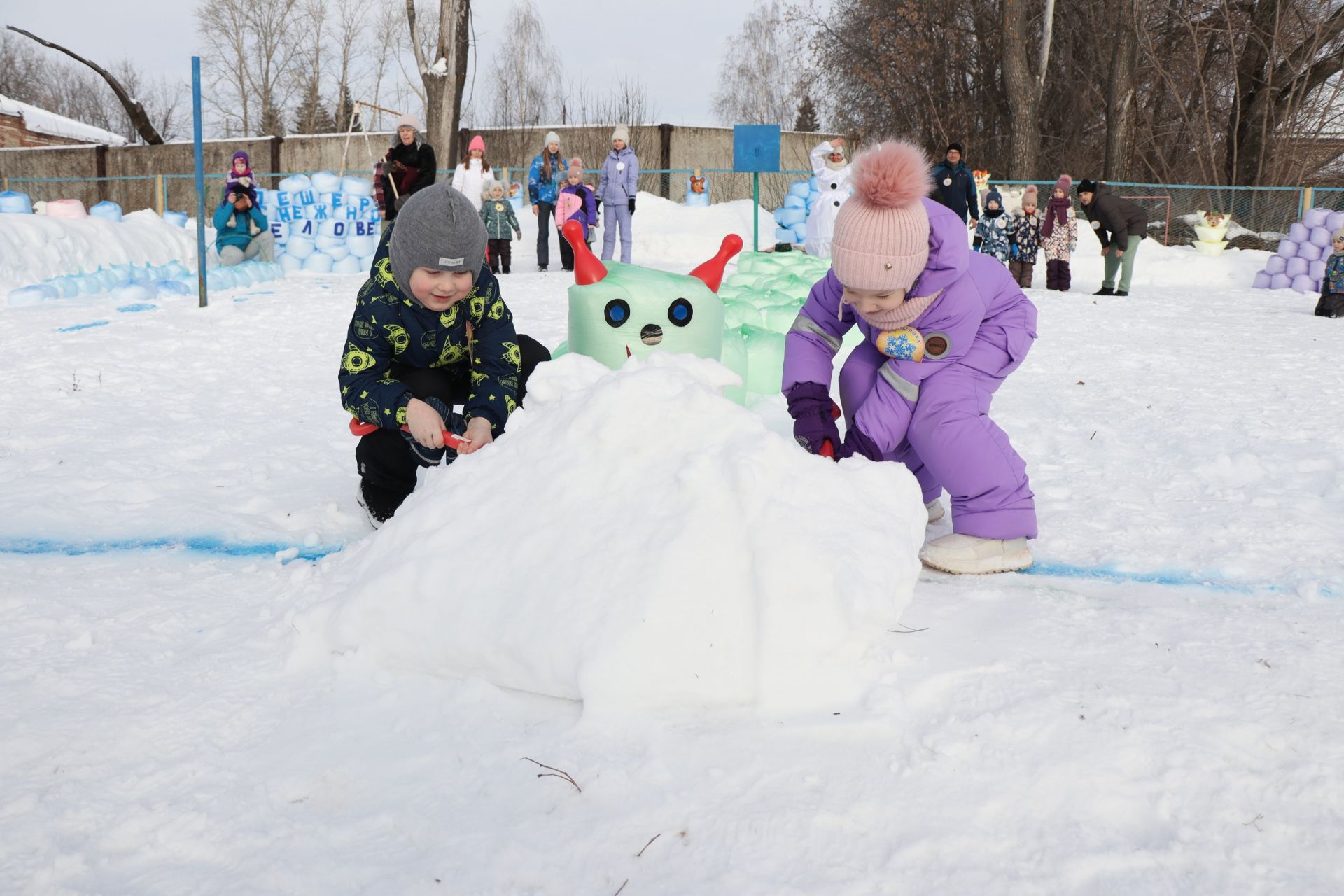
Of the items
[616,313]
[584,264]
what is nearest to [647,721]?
[616,313]

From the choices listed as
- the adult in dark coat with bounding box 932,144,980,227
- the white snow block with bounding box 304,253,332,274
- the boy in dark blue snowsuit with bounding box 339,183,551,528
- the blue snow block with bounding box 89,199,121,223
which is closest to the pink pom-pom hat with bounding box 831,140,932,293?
the boy in dark blue snowsuit with bounding box 339,183,551,528

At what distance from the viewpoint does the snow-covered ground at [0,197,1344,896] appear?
4.09 feet

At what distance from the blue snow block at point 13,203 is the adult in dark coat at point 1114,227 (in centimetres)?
1033

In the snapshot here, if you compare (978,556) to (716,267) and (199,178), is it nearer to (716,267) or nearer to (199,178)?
(716,267)

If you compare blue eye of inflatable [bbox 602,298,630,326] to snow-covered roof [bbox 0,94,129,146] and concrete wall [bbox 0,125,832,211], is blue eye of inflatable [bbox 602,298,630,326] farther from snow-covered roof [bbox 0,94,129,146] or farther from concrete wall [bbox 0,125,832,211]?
snow-covered roof [bbox 0,94,129,146]

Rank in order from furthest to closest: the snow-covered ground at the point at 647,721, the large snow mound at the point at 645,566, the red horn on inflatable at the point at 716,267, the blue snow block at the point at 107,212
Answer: the blue snow block at the point at 107,212
the red horn on inflatable at the point at 716,267
the large snow mound at the point at 645,566
the snow-covered ground at the point at 647,721

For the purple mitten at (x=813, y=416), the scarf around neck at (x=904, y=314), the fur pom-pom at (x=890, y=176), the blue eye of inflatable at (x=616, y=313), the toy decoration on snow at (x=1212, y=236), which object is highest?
the toy decoration on snow at (x=1212, y=236)

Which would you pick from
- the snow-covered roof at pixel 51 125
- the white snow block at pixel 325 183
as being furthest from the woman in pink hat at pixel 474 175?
the snow-covered roof at pixel 51 125

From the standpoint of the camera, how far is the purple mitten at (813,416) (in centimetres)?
236

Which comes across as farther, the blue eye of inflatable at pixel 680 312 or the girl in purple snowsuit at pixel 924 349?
the blue eye of inflatable at pixel 680 312

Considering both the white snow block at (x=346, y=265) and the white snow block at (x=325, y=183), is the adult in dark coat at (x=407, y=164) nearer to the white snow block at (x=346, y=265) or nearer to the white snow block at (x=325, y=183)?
the white snow block at (x=325, y=183)

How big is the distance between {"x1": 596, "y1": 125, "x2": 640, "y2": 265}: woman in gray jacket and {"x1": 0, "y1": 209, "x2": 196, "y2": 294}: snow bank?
448cm

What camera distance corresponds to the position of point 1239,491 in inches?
115

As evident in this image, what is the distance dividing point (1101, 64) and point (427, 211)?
772 inches
